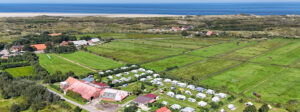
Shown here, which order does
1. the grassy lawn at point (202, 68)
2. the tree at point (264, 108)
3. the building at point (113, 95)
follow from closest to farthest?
the tree at point (264, 108)
the building at point (113, 95)
the grassy lawn at point (202, 68)

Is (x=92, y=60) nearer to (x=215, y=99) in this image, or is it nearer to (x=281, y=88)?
(x=215, y=99)

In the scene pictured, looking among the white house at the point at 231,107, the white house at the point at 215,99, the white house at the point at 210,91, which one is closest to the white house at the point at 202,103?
the white house at the point at 215,99

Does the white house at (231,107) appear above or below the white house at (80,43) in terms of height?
below

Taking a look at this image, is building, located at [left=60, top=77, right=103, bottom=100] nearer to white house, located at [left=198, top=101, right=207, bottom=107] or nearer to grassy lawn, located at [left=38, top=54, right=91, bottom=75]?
grassy lawn, located at [left=38, top=54, right=91, bottom=75]

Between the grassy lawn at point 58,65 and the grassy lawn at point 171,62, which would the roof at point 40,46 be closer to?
the grassy lawn at point 58,65

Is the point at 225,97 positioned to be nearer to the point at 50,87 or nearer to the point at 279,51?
the point at 50,87


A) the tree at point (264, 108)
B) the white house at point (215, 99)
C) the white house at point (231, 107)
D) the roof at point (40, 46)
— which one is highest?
the roof at point (40, 46)

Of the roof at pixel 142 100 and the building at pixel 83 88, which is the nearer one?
the roof at pixel 142 100

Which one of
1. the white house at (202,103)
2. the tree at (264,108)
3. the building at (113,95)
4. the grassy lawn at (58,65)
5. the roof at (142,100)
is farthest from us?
the grassy lawn at (58,65)
